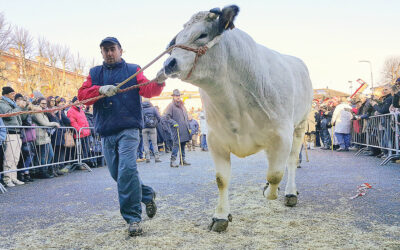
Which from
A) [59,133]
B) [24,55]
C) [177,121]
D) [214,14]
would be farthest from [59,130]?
[24,55]

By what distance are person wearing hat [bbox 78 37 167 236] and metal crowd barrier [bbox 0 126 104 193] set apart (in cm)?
411

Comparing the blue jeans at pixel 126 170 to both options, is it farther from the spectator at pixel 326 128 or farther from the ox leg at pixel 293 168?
the spectator at pixel 326 128

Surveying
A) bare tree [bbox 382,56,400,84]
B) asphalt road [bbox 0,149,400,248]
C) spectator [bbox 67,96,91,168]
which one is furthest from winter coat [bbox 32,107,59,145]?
bare tree [bbox 382,56,400,84]

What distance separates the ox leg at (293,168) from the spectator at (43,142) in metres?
6.30

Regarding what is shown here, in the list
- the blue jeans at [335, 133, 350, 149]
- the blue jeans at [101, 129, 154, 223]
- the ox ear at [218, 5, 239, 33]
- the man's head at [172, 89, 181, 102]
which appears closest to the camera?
the ox ear at [218, 5, 239, 33]

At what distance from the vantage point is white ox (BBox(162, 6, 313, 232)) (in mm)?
2699

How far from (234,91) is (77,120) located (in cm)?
803

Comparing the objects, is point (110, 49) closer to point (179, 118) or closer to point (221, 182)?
point (221, 182)

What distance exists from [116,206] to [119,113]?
175cm

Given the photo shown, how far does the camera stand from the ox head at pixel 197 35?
2.53 m

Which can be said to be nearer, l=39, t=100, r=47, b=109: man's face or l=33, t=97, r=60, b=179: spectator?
l=33, t=97, r=60, b=179: spectator

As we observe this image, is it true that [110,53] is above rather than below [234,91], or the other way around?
above

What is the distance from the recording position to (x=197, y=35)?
268 centimetres

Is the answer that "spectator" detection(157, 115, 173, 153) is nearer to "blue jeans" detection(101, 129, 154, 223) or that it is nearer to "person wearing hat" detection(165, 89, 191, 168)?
"person wearing hat" detection(165, 89, 191, 168)
